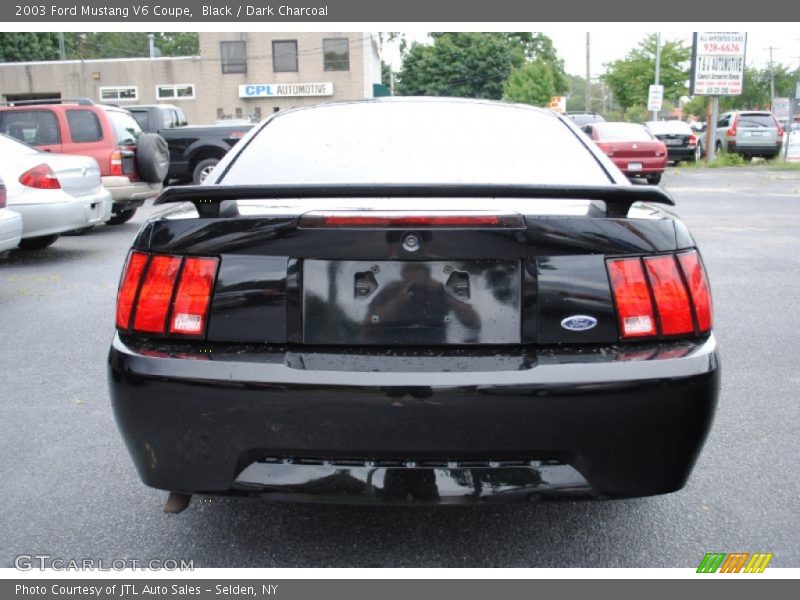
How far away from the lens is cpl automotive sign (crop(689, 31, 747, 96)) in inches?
965

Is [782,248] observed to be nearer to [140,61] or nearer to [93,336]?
[93,336]

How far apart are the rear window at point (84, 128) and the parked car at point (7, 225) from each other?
15.8 feet

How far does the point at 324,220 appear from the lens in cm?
233

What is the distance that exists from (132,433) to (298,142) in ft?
4.60

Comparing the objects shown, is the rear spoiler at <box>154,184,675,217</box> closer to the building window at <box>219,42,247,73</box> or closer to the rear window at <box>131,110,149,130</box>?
the rear window at <box>131,110,149,130</box>

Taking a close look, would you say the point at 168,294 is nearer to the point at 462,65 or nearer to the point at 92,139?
the point at 92,139

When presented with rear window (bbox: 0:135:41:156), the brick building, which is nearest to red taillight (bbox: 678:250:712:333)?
rear window (bbox: 0:135:41:156)

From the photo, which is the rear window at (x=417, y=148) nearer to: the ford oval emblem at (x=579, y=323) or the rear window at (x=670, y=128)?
the ford oval emblem at (x=579, y=323)

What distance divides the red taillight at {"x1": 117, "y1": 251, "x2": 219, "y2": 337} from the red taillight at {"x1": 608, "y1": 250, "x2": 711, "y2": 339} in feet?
3.94

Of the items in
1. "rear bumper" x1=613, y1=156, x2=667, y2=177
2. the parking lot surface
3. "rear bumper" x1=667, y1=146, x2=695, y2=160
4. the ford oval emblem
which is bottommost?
"rear bumper" x1=667, y1=146, x2=695, y2=160

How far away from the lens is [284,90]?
5091 centimetres

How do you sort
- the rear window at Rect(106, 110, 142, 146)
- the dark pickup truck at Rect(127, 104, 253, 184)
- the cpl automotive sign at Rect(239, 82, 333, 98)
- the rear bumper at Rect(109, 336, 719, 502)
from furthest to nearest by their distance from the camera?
the cpl automotive sign at Rect(239, 82, 333, 98) → the dark pickup truck at Rect(127, 104, 253, 184) → the rear window at Rect(106, 110, 142, 146) → the rear bumper at Rect(109, 336, 719, 502)

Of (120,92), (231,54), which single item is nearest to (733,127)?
(231,54)

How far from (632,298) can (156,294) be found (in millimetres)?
1420
